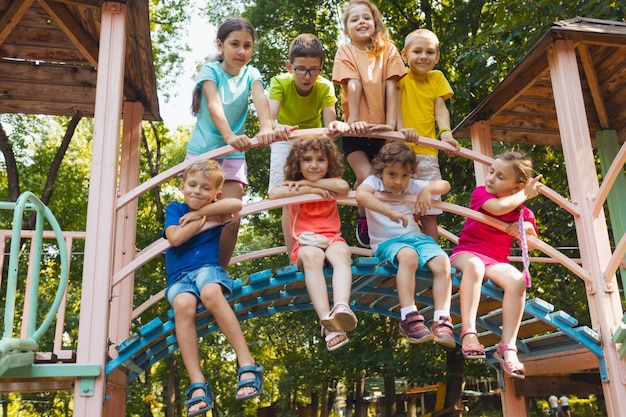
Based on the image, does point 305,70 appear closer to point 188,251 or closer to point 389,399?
point 188,251

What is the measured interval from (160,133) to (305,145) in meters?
13.7

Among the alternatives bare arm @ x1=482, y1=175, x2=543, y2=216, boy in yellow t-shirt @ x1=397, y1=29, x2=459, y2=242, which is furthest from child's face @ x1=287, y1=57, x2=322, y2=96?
bare arm @ x1=482, y1=175, x2=543, y2=216

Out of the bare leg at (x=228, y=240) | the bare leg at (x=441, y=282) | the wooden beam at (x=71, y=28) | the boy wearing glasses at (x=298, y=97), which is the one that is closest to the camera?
the bare leg at (x=441, y=282)

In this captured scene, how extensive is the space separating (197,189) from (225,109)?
856 mm

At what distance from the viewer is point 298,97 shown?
495cm

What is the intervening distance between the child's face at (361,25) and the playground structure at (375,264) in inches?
37.6

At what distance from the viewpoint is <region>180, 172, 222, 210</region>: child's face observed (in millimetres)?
4039

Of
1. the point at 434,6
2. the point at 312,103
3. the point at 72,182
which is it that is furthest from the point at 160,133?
the point at 312,103

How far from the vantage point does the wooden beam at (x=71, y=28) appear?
15.0 feet

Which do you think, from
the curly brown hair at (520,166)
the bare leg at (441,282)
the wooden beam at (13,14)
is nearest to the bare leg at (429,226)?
the curly brown hair at (520,166)

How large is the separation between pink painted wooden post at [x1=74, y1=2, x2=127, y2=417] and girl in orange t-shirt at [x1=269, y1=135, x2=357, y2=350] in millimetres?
1078

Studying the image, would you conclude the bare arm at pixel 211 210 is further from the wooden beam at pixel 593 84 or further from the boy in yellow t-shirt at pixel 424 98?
the wooden beam at pixel 593 84

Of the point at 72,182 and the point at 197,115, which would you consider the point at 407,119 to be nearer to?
the point at 197,115

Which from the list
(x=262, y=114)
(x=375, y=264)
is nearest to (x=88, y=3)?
(x=262, y=114)
